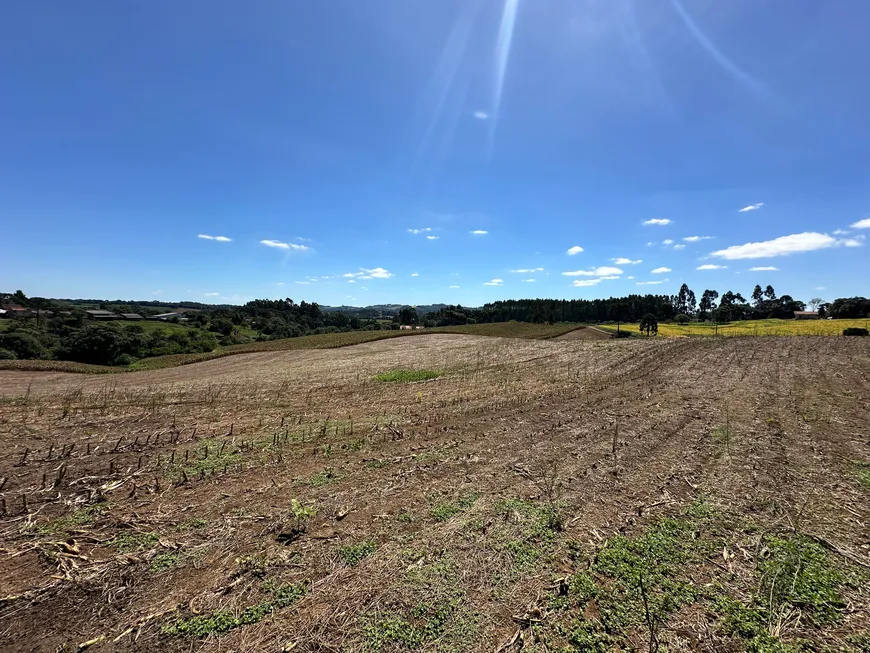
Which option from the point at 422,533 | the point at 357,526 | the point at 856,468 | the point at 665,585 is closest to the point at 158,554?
the point at 357,526

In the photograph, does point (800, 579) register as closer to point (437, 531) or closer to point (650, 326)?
point (437, 531)

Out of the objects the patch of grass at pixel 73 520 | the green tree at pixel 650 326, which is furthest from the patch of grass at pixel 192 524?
the green tree at pixel 650 326

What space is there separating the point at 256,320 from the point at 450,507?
13291 cm

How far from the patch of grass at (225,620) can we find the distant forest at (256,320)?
204ft

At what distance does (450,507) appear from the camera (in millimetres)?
5246

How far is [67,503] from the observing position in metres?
5.20

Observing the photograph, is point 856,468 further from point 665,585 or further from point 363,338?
point 363,338

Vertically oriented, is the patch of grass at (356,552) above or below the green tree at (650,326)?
below

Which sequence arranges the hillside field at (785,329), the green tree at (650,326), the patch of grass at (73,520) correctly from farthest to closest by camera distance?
the green tree at (650,326)
the hillside field at (785,329)
the patch of grass at (73,520)

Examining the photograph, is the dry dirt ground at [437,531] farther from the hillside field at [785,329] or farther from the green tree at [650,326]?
the green tree at [650,326]

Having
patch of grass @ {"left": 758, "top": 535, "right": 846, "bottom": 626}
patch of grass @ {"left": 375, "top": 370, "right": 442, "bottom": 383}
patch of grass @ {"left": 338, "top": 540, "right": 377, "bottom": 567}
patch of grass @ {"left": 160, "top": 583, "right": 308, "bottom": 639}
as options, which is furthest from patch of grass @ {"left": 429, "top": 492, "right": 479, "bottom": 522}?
patch of grass @ {"left": 375, "top": 370, "right": 442, "bottom": 383}

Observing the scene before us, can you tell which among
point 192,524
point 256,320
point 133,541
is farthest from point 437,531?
point 256,320

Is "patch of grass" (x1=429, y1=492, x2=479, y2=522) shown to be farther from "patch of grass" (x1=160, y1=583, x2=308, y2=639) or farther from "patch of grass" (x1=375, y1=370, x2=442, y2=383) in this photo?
"patch of grass" (x1=375, y1=370, x2=442, y2=383)

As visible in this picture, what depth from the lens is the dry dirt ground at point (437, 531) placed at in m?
3.19
